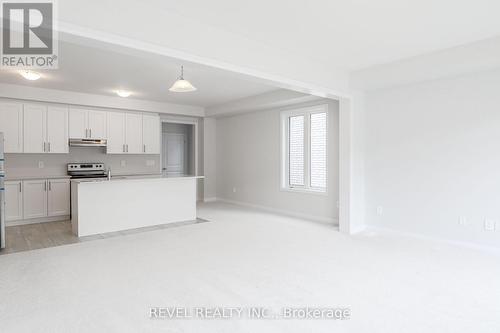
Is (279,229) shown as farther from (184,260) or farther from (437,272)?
(437,272)

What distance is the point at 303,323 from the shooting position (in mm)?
2357

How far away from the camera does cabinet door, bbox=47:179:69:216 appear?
6.01 m

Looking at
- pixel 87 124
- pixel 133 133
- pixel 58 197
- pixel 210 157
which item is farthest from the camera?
pixel 210 157

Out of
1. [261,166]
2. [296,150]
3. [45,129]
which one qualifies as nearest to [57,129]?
[45,129]

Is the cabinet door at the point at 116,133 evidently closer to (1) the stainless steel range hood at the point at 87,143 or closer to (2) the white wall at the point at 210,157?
(1) the stainless steel range hood at the point at 87,143

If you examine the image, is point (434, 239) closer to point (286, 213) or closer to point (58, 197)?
point (286, 213)

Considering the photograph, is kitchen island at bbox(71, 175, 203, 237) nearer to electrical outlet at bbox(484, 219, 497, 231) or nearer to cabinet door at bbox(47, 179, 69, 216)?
cabinet door at bbox(47, 179, 69, 216)

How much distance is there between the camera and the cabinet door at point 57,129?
19.9 feet

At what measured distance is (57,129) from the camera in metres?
6.15

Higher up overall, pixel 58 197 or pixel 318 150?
pixel 318 150

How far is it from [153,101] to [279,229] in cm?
426

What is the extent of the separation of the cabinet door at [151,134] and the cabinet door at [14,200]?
2.53 metres

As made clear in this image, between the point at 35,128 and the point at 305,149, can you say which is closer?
the point at 35,128

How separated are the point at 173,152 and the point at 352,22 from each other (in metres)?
6.79
